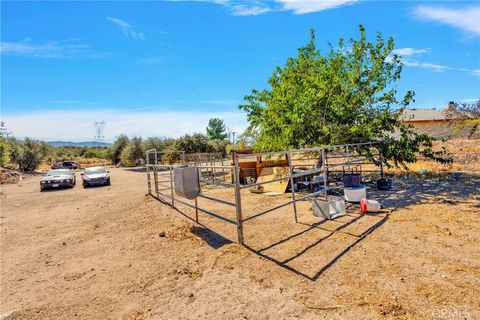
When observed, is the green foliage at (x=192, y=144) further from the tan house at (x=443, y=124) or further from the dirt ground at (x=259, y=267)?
the dirt ground at (x=259, y=267)

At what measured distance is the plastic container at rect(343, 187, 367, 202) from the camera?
24.3 feet

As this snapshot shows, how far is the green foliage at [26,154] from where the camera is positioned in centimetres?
3219

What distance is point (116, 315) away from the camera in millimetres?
3213

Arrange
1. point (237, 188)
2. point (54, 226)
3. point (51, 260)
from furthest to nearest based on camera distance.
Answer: point (54, 226) < point (51, 260) < point (237, 188)

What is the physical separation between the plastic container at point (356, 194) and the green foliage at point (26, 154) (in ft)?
123

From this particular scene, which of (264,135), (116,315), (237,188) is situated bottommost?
(116,315)

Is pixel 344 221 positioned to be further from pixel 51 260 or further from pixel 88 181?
pixel 88 181

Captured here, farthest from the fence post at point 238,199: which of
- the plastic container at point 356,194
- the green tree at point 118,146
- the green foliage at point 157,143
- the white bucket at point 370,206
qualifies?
the green tree at point 118,146

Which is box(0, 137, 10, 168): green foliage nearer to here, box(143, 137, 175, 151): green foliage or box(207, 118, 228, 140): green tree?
box(143, 137, 175, 151): green foliage

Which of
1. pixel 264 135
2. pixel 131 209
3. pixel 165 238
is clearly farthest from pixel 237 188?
pixel 264 135

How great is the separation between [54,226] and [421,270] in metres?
8.44

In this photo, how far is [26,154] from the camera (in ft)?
107

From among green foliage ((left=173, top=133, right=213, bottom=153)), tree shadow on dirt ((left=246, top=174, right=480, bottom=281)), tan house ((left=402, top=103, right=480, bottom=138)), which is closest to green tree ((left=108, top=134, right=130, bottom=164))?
green foliage ((left=173, top=133, right=213, bottom=153))

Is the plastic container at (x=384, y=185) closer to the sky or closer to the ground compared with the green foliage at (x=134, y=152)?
closer to the ground
